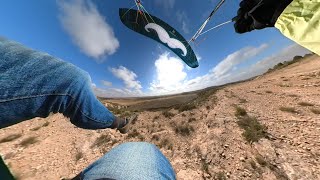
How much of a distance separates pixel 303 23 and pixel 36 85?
212cm

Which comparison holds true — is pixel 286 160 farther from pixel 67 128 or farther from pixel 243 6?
pixel 67 128

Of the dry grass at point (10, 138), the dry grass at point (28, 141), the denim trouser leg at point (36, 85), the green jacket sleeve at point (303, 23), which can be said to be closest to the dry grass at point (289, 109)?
the green jacket sleeve at point (303, 23)

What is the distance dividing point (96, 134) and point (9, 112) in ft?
42.7

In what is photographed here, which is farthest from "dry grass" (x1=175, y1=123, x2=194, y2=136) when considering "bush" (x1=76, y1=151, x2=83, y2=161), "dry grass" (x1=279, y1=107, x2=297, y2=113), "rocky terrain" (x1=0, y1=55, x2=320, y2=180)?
"dry grass" (x1=279, y1=107, x2=297, y2=113)

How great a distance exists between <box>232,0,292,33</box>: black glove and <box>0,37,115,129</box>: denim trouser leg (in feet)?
6.67

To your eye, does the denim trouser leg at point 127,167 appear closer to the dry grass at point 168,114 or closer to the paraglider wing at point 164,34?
the paraglider wing at point 164,34

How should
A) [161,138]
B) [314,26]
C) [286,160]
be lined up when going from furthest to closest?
1. [161,138]
2. [286,160]
3. [314,26]

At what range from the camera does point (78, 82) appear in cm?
185

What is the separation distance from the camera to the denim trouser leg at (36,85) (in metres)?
1.23

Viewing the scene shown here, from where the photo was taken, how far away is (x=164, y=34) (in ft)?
46.3

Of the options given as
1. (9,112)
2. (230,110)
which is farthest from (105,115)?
(230,110)

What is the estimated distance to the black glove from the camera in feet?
6.98

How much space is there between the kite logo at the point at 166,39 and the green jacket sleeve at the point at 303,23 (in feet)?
39.0

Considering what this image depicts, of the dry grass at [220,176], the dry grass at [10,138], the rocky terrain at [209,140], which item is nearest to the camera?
the dry grass at [220,176]
